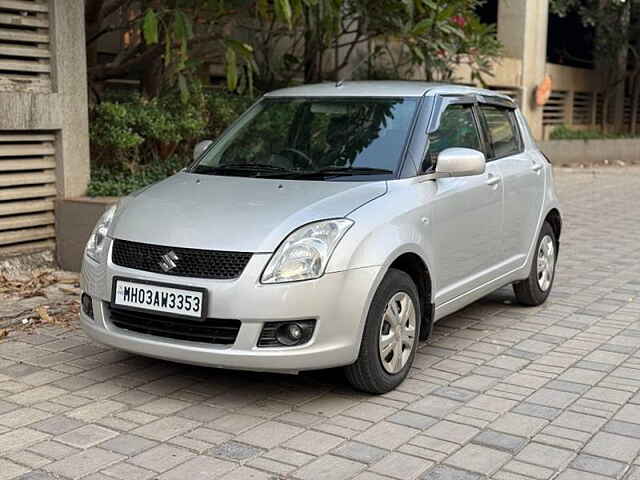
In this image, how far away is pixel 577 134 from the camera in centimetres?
2125

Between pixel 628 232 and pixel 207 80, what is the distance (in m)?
5.79

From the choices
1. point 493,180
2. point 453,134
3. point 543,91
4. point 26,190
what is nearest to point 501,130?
point 493,180

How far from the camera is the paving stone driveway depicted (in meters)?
3.80

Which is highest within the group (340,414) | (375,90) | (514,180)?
(375,90)

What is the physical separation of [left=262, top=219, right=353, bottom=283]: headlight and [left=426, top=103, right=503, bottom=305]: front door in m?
0.92

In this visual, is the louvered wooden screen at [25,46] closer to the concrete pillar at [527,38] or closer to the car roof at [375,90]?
the car roof at [375,90]

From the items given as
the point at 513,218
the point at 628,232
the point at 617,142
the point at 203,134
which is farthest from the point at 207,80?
the point at 617,142

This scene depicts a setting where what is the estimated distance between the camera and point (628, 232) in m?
10.9

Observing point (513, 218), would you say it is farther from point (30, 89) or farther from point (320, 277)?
point (30, 89)

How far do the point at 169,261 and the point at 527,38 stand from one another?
1572cm

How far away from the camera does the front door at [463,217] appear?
17.2 ft

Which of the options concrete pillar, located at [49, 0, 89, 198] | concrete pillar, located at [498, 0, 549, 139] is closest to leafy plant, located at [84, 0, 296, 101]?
concrete pillar, located at [49, 0, 89, 198]

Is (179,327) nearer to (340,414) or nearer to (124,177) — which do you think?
(340,414)

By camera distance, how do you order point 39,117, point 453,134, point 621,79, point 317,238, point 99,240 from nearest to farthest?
point 317,238 → point 99,240 → point 453,134 → point 39,117 → point 621,79
